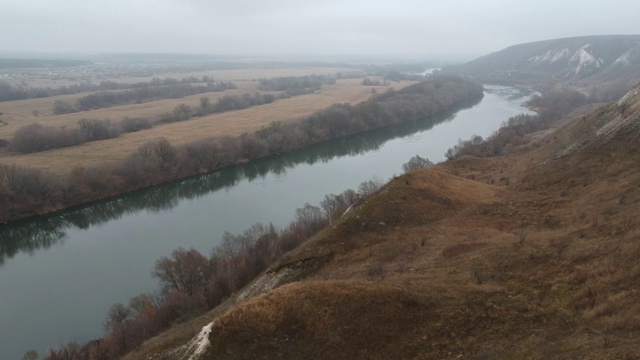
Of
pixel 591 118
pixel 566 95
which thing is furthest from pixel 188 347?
pixel 566 95

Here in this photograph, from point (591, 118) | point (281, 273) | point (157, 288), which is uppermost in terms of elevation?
point (591, 118)

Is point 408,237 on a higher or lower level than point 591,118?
lower

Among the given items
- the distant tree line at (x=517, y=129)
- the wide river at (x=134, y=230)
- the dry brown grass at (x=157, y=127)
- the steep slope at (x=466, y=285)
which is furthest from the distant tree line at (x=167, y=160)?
the steep slope at (x=466, y=285)

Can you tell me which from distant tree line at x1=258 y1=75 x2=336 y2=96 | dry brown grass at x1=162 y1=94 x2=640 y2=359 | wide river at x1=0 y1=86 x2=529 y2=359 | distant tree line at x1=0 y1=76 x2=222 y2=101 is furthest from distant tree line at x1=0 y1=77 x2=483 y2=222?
distant tree line at x1=0 y1=76 x2=222 y2=101

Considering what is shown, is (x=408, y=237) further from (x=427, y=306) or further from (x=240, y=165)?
(x=240, y=165)

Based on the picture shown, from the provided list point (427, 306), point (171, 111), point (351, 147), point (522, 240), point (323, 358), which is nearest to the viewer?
point (323, 358)

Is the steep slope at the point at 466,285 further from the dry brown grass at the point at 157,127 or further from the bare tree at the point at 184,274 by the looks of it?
the dry brown grass at the point at 157,127

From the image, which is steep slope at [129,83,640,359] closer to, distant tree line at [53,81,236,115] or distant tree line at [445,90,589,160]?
distant tree line at [445,90,589,160]
